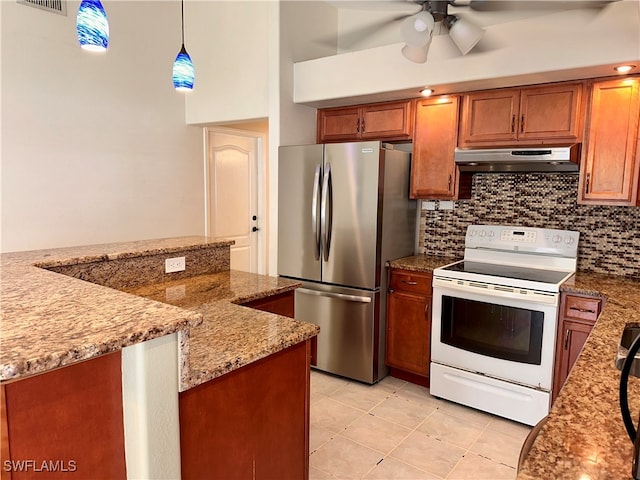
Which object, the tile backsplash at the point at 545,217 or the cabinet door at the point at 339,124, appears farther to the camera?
the cabinet door at the point at 339,124

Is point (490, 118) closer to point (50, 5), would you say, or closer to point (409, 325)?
point (409, 325)

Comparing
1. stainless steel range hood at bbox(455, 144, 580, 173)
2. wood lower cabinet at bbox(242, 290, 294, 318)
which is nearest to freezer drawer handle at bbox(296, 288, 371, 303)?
wood lower cabinet at bbox(242, 290, 294, 318)

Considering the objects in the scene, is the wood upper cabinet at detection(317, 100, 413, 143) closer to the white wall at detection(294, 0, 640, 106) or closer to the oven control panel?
the white wall at detection(294, 0, 640, 106)

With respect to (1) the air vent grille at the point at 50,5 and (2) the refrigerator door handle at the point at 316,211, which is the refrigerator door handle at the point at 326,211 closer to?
(2) the refrigerator door handle at the point at 316,211

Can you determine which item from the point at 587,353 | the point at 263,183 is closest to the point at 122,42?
the point at 263,183

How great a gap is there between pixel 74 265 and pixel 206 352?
104 centimetres

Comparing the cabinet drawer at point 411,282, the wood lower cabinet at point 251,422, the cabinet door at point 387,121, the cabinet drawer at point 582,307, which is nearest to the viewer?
the wood lower cabinet at point 251,422

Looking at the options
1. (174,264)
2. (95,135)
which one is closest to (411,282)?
(174,264)

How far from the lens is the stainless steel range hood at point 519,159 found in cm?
268

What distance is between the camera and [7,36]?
10.1 feet

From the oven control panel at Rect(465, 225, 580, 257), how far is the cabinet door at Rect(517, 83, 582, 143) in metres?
0.64

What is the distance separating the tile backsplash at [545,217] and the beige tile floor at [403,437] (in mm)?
1200

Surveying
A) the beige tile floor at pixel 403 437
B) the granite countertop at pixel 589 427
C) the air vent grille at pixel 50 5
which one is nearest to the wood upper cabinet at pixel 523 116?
the granite countertop at pixel 589 427

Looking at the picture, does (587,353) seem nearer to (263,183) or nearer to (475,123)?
(475,123)
